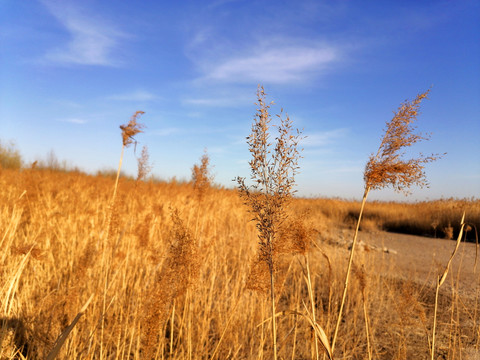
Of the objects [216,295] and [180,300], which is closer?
[180,300]

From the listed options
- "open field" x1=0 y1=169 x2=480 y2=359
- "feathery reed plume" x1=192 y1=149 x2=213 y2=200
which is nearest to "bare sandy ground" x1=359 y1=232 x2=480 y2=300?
"open field" x1=0 y1=169 x2=480 y2=359

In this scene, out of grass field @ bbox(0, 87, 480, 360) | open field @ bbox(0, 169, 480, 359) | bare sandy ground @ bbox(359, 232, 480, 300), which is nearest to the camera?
grass field @ bbox(0, 87, 480, 360)

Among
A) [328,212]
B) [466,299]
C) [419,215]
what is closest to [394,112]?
[466,299]

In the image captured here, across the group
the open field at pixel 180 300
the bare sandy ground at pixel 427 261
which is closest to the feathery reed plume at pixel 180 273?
the open field at pixel 180 300

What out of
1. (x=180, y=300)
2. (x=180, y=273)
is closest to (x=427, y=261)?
(x=180, y=300)

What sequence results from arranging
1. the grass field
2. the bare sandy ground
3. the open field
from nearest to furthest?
the grass field, the open field, the bare sandy ground

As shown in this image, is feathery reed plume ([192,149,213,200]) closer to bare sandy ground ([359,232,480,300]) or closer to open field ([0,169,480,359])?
open field ([0,169,480,359])

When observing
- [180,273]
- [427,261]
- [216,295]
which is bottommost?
[216,295]

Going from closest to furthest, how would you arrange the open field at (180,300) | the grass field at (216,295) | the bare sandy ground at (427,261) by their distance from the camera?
the grass field at (216,295) → the open field at (180,300) → the bare sandy ground at (427,261)

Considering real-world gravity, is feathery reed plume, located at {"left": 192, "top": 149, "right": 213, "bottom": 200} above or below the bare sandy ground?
above

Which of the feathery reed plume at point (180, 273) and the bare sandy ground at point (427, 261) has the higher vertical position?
the feathery reed plume at point (180, 273)

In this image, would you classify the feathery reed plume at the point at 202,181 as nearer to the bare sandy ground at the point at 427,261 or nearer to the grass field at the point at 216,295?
the grass field at the point at 216,295

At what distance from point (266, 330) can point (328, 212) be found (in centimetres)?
1240

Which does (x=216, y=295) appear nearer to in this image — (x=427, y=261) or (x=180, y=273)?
(x=180, y=273)
